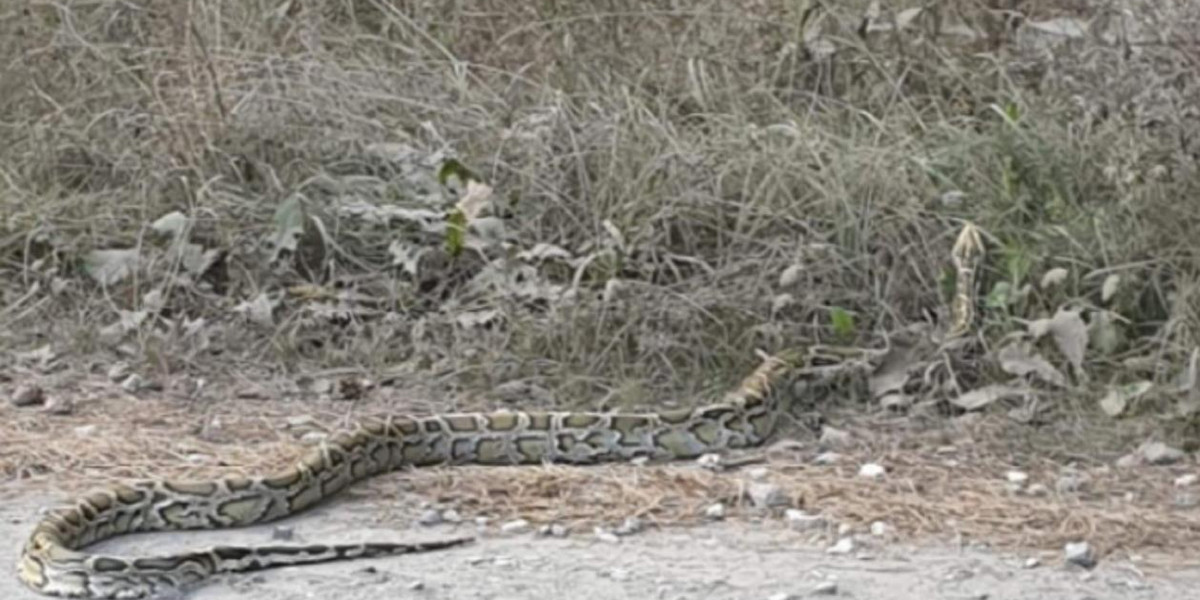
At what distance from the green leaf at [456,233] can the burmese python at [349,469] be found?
141 cm

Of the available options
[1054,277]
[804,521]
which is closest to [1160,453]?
[1054,277]

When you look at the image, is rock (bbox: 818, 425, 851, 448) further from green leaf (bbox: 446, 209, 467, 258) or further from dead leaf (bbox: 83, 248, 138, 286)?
dead leaf (bbox: 83, 248, 138, 286)

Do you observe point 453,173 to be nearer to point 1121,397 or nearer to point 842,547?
point 1121,397

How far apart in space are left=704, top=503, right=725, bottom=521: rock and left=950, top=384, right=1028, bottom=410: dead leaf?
122cm

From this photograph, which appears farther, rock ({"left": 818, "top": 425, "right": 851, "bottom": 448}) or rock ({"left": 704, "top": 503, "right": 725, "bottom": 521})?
rock ({"left": 818, "top": 425, "right": 851, "bottom": 448})

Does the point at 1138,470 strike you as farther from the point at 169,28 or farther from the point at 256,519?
the point at 169,28

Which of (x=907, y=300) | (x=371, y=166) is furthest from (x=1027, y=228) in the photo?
(x=371, y=166)

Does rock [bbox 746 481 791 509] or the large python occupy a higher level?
the large python

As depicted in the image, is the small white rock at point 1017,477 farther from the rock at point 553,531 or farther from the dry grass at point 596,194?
the rock at point 553,531

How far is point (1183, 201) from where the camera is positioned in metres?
7.99

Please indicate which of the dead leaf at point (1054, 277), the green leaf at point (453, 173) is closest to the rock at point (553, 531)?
the dead leaf at point (1054, 277)

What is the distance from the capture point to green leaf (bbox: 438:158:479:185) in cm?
910

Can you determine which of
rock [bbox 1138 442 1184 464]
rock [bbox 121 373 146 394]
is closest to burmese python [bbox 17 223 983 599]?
rock [bbox 1138 442 1184 464]

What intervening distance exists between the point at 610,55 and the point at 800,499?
3438 mm
